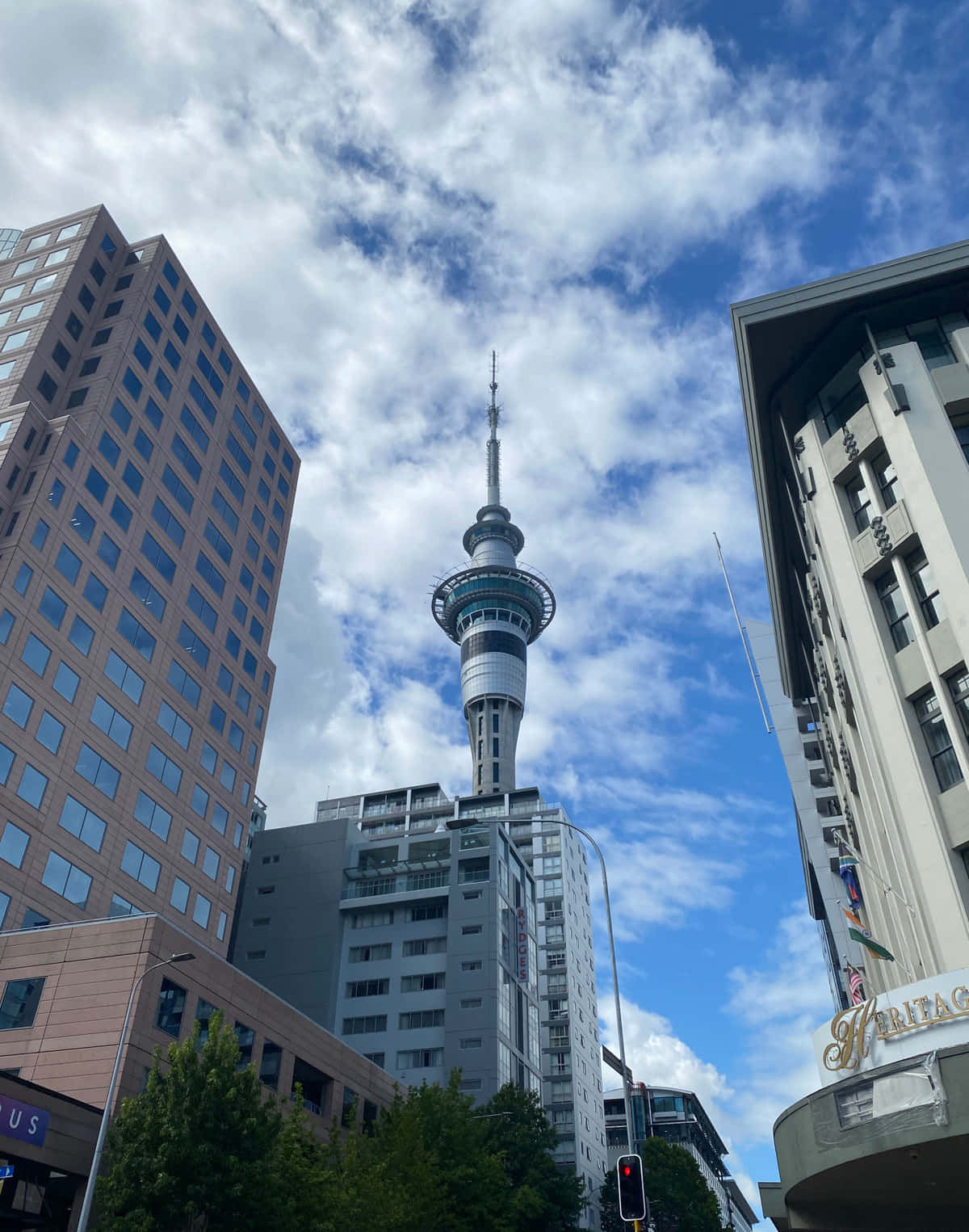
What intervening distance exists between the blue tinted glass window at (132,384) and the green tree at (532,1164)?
50251mm

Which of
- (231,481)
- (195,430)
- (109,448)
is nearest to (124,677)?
(109,448)

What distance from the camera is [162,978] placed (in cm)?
4047

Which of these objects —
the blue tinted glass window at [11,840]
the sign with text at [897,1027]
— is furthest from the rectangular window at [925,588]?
the blue tinted glass window at [11,840]

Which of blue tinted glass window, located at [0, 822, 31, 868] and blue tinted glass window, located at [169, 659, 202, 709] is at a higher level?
blue tinted glass window, located at [169, 659, 202, 709]

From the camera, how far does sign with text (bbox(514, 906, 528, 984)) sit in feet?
305

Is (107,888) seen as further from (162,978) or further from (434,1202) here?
(434,1202)

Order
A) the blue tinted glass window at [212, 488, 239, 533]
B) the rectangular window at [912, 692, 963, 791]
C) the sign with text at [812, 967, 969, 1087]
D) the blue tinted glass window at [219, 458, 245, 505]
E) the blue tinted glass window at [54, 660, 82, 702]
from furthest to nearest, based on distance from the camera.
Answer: the blue tinted glass window at [219, 458, 245, 505]
the blue tinted glass window at [212, 488, 239, 533]
the blue tinted glass window at [54, 660, 82, 702]
the rectangular window at [912, 692, 963, 791]
the sign with text at [812, 967, 969, 1087]

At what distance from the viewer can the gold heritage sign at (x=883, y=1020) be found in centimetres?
2255

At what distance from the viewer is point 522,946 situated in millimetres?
94250

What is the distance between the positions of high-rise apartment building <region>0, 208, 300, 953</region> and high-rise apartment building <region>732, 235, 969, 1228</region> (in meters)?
38.2

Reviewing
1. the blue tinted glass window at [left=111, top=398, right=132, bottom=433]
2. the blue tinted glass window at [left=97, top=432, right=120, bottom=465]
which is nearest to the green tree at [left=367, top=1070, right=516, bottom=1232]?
the blue tinted glass window at [left=97, top=432, right=120, bottom=465]

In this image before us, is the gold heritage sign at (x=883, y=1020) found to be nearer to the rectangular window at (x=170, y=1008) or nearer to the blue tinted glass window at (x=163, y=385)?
the rectangular window at (x=170, y=1008)

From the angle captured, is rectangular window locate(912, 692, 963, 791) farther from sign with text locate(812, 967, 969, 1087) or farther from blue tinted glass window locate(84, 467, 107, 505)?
blue tinted glass window locate(84, 467, 107, 505)

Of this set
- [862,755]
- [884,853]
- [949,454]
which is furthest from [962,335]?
[884,853]
